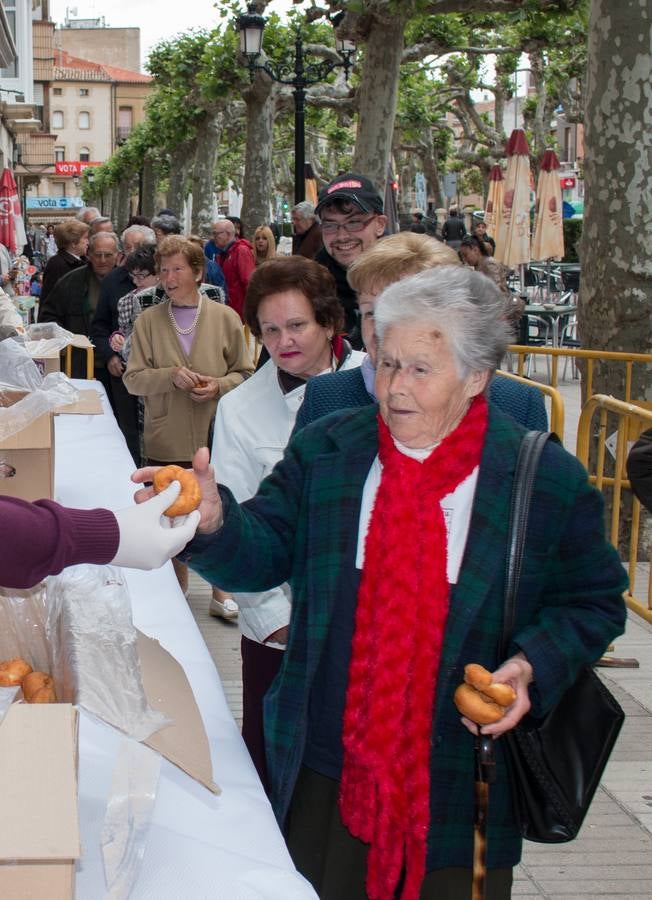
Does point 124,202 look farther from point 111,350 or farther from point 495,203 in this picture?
point 111,350

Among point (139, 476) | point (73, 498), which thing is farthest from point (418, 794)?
point (73, 498)

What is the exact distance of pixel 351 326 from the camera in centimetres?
504

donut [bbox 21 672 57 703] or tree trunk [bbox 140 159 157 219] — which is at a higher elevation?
tree trunk [bbox 140 159 157 219]

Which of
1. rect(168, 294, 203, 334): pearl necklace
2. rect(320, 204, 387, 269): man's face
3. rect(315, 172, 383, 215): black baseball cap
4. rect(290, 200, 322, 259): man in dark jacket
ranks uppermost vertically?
rect(315, 172, 383, 215): black baseball cap

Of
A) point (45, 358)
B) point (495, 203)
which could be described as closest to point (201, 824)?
point (45, 358)

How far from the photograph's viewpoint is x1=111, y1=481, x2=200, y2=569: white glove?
1.94 meters

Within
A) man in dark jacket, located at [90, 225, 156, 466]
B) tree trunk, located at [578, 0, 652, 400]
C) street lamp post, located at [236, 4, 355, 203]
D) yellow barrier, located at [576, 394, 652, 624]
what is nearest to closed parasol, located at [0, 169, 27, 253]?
street lamp post, located at [236, 4, 355, 203]

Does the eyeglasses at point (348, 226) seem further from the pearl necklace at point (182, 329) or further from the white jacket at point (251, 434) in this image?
the white jacket at point (251, 434)

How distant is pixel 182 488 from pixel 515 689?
695mm

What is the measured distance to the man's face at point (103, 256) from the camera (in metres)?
8.45

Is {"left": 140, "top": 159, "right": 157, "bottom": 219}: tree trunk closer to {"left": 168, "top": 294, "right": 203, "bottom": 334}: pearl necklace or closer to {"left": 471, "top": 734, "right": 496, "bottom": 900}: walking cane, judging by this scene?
{"left": 168, "top": 294, "right": 203, "bottom": 334}: pearl necklace

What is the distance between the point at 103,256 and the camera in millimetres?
8516

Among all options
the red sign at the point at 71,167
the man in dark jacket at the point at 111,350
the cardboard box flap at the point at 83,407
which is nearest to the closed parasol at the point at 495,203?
the man in dark jacket at the point at 111,350

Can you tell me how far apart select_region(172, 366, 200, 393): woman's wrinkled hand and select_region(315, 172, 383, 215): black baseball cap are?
1279 millimetres
